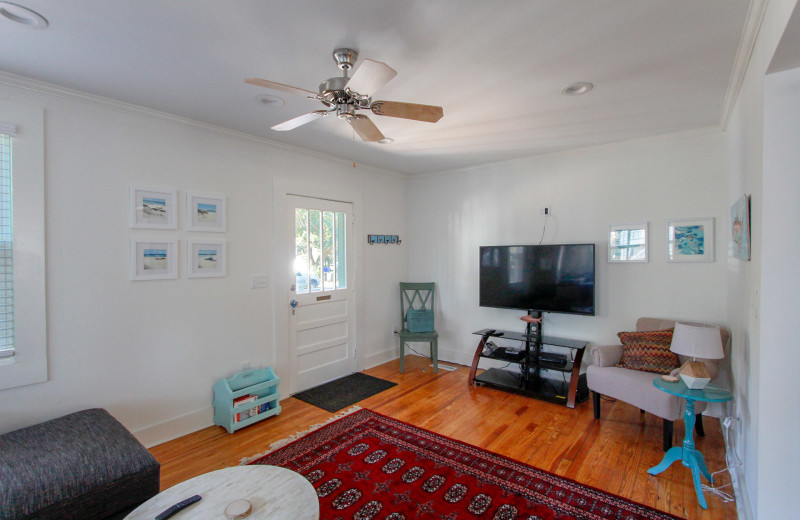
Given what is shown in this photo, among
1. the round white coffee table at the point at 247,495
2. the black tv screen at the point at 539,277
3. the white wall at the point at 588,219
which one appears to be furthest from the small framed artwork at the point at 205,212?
the black tv screen at the point at 539,277

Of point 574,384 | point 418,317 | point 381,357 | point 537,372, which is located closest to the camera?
point 574,384

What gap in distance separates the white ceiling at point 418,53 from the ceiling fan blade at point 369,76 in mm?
282

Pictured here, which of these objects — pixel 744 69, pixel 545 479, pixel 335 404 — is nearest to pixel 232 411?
pixel 335 404

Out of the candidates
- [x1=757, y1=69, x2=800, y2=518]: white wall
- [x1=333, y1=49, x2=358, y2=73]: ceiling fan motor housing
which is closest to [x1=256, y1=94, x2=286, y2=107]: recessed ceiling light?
[x1=333, y1=49, x2=358, y2=73]: ceiling fan motor housing

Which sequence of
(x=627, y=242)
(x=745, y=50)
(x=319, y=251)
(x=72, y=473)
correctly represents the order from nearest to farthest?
(x=72, y=473), (x=745, y=50), (x=627, y=242), (x=319, y=251)

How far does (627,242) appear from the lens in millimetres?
3570

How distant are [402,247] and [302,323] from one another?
6.08ft

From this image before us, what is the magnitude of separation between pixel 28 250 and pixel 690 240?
4990 millimetres

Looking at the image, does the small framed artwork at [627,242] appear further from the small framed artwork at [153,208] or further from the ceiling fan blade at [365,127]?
the small framed artwork at [153,208]

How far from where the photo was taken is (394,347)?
195 inches

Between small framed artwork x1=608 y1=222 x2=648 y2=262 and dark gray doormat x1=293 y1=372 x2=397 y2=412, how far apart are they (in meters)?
2.66

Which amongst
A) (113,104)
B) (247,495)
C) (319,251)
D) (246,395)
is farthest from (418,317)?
(113,104)

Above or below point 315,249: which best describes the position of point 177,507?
below

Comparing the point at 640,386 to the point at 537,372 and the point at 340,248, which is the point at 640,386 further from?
the point at 340,248
